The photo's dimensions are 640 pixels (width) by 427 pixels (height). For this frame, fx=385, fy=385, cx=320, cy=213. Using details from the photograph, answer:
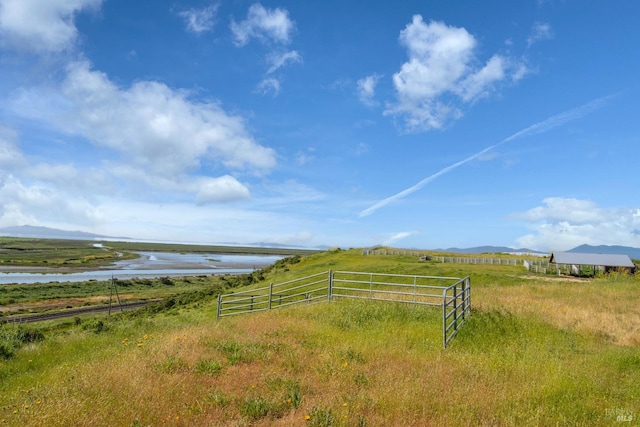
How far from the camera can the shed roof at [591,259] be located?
4241 centimetres

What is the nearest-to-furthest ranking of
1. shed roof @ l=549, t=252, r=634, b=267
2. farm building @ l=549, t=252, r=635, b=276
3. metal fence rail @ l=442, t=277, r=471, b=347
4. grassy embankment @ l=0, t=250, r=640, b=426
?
grassy embankment @ l=0, t=250, r=640, b=426 → metal fence rail @ l=442, t=277, r=471, b=347 → farm building @ l=549, t=252, r=635, b=276 → shed roof @ l=549, t=252, r=634, b=267

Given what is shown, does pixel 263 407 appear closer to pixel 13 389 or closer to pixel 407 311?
pixel 13 389

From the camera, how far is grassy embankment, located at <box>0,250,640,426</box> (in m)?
5.88

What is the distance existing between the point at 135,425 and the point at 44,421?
3.98 feet

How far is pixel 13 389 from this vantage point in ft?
25.6

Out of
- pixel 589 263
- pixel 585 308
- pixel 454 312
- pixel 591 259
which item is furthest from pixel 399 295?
pixel 591 259

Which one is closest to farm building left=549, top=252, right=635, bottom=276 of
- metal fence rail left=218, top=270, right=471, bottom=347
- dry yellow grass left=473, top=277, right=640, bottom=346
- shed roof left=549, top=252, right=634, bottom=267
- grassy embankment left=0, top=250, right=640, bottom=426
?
shed roof left=549, top=252, right=634, bottom=267

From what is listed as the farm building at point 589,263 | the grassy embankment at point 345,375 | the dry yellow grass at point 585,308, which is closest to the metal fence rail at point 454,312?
the grassy embankment at point 345,375

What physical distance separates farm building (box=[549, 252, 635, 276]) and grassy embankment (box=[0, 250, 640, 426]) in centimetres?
3380

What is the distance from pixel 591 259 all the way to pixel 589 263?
1548mm

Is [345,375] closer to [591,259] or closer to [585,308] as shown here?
[585,308]

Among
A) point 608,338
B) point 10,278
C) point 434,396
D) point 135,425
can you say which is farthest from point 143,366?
point 10,278

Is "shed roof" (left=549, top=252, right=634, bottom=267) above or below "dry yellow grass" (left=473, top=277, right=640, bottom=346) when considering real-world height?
above

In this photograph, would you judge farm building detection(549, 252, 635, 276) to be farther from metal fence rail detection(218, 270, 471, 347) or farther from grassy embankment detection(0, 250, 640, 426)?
grassy embankment detection(0, 250, 640, 426)
